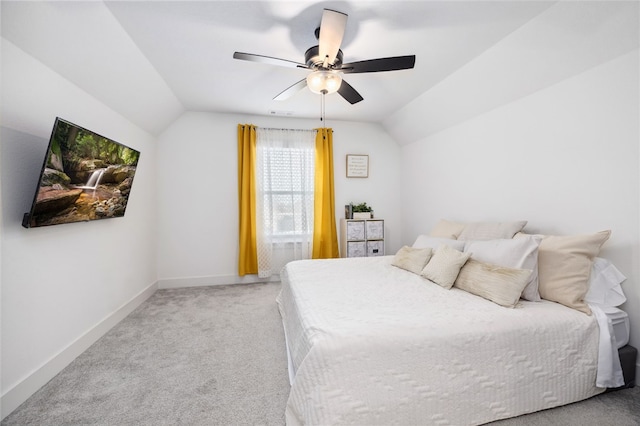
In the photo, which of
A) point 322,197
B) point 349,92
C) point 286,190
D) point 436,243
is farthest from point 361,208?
point 349,92

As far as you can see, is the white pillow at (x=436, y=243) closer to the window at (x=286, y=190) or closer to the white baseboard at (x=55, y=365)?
the window at (x=286, y=190)

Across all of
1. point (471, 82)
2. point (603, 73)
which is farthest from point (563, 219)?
point (471, 82)

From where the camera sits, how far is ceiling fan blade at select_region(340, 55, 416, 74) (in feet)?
6.16

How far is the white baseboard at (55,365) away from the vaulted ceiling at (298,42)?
2054 mm

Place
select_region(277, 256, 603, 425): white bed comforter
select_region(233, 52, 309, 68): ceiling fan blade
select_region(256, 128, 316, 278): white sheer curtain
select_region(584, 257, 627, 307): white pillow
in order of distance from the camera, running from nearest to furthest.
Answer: select_region(277, 256, 603, 425): white bed comforter, select_region(584, 257, 627, 307): white pillow, select_region(233, 52, 309, 68): ceiling fan blade, select_region(256, 128, 316, 278): white sheer curtain

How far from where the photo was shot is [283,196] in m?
4.14

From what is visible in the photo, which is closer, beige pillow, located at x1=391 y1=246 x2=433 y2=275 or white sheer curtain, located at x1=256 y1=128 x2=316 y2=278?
beige pillow, located at x1=391 y1=246 x2=433 y2=275

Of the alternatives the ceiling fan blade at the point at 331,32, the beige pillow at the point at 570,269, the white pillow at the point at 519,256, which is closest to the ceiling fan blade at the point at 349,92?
the ceiling fan blade at the point at 331,32

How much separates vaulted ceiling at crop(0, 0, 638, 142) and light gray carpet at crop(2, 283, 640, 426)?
219 cm

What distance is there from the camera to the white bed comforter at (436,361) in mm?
1262

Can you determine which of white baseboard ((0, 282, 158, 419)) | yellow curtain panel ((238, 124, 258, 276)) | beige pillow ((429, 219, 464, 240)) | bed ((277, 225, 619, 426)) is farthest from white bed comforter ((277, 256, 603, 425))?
yellow curtain panel ((238, 124, 258, 276))

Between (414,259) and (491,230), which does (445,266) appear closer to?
(414,259)

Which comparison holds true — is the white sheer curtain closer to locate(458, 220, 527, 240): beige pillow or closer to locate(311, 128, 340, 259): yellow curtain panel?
locate(311, 128, 340, 259): yellow curtain panel

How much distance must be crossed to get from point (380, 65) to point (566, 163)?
1.71 m
